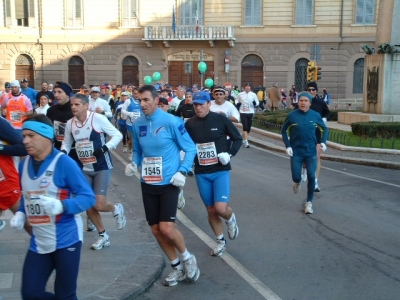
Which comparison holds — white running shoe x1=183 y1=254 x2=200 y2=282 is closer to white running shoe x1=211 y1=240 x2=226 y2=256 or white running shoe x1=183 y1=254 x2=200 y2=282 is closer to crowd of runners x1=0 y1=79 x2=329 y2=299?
crowd of runners x1=0 y1=79 x2=329 y2=299

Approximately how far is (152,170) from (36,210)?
1997mm

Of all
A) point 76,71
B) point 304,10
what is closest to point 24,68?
point 76,71

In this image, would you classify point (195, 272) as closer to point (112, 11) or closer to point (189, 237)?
point (189, 237)

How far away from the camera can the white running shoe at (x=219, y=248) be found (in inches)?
308

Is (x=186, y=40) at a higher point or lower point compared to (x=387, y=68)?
higher

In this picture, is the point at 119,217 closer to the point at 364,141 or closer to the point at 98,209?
the point at 98,209

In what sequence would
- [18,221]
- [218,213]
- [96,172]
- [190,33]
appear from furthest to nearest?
[190,33] < [96,172] < [218,213] < [18,221]

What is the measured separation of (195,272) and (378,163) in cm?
1092

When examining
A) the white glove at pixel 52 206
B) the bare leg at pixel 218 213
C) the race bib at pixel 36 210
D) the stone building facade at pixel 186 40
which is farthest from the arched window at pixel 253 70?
the white glove at pixel 52 206

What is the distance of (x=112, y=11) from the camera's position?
4812 centimetres

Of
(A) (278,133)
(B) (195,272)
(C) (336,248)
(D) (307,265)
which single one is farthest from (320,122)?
(A) (278,133)

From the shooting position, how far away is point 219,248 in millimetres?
7840

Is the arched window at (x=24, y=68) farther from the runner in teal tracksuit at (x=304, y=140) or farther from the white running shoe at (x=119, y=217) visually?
the white running shoe at (x=119, y=217)

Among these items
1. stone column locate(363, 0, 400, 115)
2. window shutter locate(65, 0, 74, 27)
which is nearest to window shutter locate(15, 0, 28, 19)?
window shutter locate(65, 0, 74, 27)
